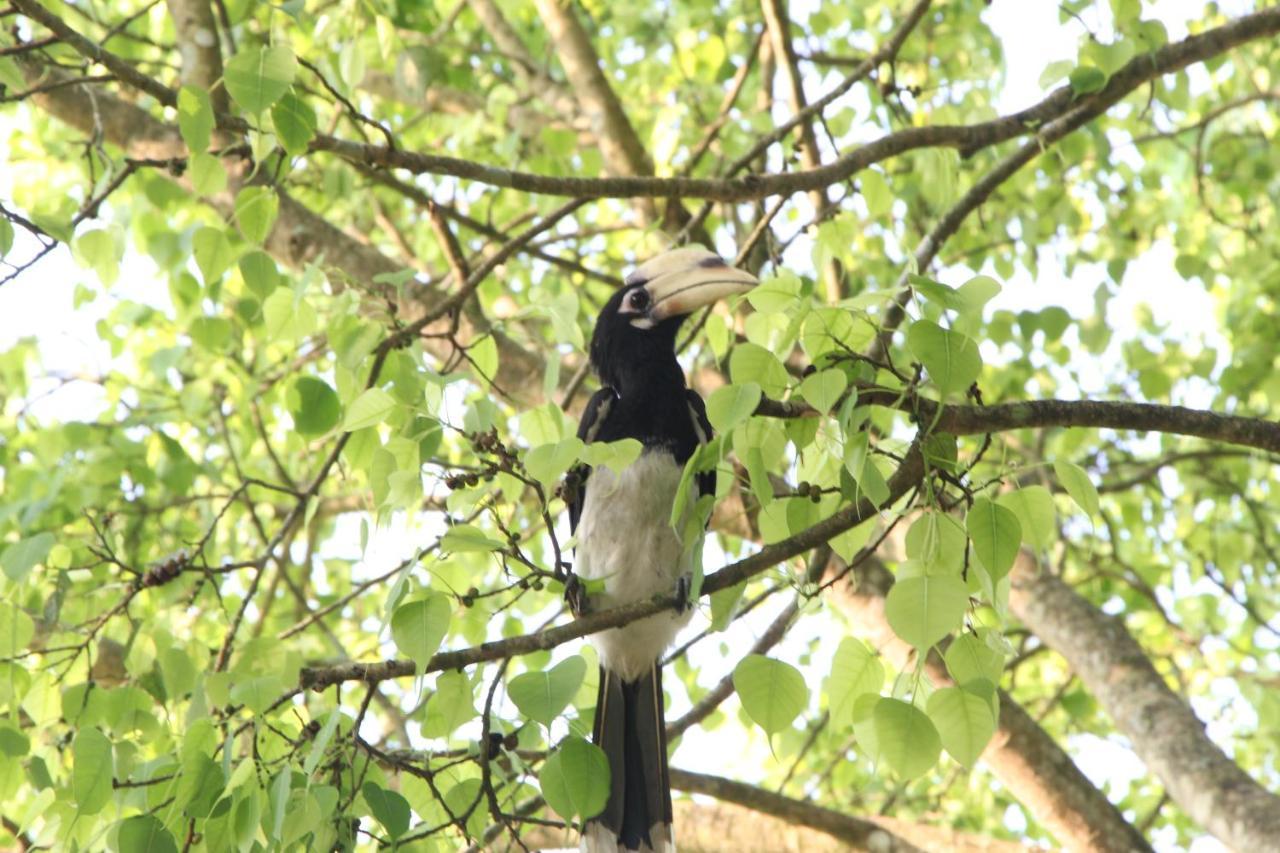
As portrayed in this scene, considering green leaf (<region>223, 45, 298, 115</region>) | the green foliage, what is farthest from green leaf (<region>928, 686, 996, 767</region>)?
green leaf (<region>223, 45, 298, 115</region>)

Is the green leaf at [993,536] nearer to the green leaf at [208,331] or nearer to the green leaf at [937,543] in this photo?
the green leaf at [937,543]

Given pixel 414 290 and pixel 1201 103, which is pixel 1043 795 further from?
pixel 1201 103

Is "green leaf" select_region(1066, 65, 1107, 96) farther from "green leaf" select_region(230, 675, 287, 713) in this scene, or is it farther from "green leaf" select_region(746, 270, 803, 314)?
"green leaf" select_region(230, 675, 287, 713)

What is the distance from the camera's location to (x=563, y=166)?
405 cm

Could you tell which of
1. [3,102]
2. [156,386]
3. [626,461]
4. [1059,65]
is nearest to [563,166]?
[156,386]

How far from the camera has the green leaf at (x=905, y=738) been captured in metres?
1.41

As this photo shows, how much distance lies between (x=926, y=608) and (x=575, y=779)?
0.51 metres

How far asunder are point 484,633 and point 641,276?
Result: 1.14 m

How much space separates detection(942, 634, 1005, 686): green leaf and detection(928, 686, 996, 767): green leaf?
0.23ft

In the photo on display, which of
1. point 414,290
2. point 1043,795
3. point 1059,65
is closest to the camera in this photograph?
point 1059,65

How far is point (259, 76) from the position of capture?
181cm

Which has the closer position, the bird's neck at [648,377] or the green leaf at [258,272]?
the green leaf at [258,272]

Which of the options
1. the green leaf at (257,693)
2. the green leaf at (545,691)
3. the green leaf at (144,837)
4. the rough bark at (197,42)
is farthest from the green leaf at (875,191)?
the green leaf at (144,837)

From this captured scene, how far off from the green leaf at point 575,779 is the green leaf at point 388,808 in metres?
0.18
